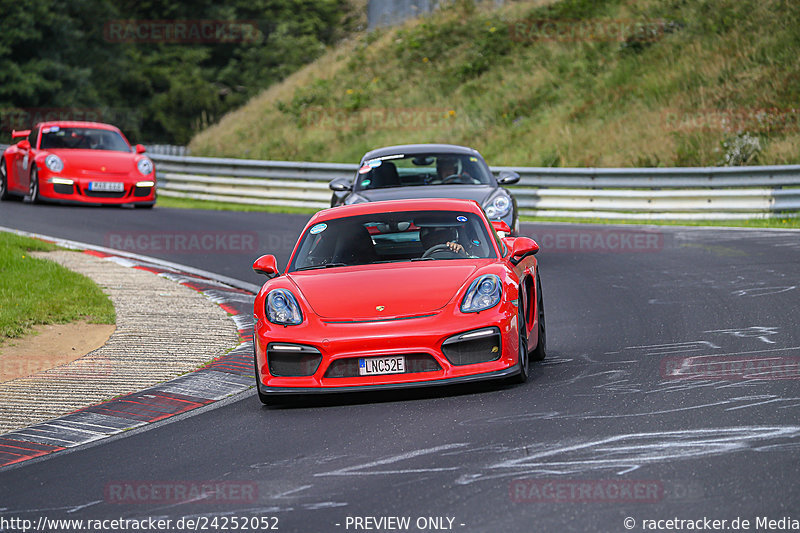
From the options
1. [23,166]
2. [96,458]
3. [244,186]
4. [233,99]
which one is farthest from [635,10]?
[96,458]

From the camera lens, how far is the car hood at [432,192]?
530 inches

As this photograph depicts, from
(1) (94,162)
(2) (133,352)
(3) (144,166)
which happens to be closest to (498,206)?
(2) (133,352)

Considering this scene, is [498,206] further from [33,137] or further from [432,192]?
[33,137]

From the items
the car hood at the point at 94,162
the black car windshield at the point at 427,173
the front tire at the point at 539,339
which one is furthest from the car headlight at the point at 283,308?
the car hood at the point at 94,162

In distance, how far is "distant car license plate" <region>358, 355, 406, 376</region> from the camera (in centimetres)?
747

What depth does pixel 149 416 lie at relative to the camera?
25.6 feet

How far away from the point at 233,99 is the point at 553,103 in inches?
1077

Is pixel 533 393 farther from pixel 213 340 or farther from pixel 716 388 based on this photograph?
pixel 213 340

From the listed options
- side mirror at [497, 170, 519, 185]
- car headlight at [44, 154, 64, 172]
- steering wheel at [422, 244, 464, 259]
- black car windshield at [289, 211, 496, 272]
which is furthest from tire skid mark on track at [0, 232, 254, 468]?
car headlight at [44, 154, 64, 172]

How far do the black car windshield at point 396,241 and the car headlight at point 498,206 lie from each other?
173 inches

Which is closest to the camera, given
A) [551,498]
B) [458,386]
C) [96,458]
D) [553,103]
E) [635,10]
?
[551,498]

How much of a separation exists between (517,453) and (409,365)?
4.98ft

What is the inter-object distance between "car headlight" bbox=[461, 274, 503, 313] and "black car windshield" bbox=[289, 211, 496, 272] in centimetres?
67

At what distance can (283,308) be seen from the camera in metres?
7.91
